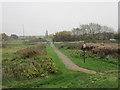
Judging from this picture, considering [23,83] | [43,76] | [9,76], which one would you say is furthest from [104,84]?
[9,76]

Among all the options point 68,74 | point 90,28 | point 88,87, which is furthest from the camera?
point 90,28

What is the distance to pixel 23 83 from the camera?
22.2 feet

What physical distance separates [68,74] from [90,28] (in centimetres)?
4311

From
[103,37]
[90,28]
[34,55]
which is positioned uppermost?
[90,28]

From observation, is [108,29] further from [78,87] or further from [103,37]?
[78,87]

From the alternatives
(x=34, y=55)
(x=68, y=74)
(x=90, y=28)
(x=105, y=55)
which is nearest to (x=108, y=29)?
(x=90, y=28)

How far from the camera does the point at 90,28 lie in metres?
48.4

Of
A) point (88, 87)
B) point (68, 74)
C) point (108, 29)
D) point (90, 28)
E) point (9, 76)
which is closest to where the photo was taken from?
point (88, 87)

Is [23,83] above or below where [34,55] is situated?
below

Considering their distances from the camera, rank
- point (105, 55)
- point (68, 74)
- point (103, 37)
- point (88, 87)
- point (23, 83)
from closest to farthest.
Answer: point (88, 87)
point (23, 83)
point (68, 74)
point (105, 55)
point (103, 37)

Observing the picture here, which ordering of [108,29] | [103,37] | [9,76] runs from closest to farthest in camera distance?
[9,76]
[103,37]
[108,29]

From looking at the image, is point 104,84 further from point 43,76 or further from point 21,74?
point 21,74

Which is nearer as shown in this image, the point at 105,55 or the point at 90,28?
the point at 105,55

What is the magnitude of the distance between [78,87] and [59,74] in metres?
2.43
